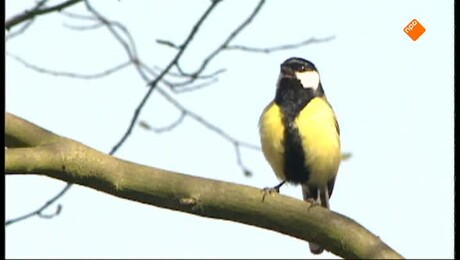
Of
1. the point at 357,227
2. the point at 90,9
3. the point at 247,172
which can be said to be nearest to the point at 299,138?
the point at 247,172

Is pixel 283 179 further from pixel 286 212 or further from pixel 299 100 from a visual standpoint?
pixel 286 212

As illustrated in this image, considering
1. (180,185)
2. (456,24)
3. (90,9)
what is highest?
(90,9)

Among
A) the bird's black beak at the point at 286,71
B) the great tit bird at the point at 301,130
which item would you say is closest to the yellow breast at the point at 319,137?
the great tit bird at the point at 301,130

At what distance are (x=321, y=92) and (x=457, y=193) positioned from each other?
959 mm

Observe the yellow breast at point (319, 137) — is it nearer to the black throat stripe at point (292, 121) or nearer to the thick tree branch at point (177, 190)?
the black throat stripe at point (292, 121)

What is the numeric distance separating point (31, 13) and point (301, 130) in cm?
116

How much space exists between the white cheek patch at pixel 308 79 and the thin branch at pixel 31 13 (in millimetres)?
1096

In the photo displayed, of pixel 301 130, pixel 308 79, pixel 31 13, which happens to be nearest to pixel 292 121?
pixel 301 130

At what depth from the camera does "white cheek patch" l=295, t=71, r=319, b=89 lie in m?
3.53

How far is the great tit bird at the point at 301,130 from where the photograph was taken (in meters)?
3.34

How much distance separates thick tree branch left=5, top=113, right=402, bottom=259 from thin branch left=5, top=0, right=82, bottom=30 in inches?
28.4

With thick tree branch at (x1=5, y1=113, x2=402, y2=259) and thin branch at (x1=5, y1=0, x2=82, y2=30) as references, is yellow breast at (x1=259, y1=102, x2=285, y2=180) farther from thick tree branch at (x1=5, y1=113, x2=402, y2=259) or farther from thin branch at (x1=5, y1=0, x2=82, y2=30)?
thick tree branch at (x1=5, y1=113, x2=402, y2=259)

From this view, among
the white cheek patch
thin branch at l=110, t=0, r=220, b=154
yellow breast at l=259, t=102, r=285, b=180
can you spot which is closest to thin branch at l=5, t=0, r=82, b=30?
thin branch at l=110, t=0, r=220, b=154

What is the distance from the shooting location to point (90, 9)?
3396 mm
